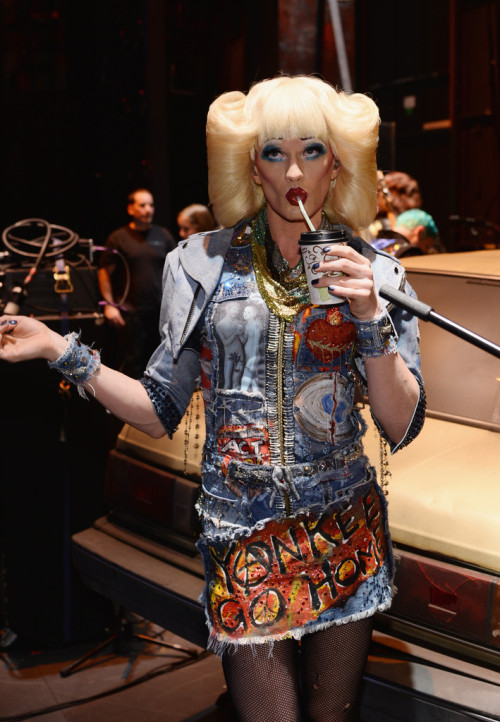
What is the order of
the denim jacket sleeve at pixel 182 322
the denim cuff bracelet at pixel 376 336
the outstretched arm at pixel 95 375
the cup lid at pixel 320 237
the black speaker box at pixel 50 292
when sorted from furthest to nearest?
1. the black speaker box at pixel 50 292
2. the denim jacket sleeve at pixel 182 322
3. the outstretched arm at pixel 95 375
4. the denim cuff bracelet at pixel 376 336
5. the cup lid at pixel 320 237

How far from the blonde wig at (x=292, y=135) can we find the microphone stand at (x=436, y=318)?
40 centimetres

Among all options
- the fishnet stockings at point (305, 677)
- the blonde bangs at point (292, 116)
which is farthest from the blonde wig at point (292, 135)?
the fishnet stockings at point (305, 677)

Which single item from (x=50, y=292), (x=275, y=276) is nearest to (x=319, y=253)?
(x=275, y=276)

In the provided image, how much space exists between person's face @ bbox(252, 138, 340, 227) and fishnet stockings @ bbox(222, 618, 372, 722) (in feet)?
3.05

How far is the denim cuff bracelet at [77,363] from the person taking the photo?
1.93m

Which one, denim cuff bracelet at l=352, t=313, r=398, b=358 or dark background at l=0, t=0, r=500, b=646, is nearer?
denim cuff bracelet at l=352, t=313, r=398, b=358

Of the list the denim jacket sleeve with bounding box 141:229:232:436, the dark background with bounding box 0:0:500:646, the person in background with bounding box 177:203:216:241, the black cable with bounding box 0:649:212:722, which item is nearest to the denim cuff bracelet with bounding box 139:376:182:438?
the denim jacket sleeve with bounding box 141:229:232:436

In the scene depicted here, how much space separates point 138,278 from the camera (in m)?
8.07

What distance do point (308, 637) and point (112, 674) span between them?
2.04m

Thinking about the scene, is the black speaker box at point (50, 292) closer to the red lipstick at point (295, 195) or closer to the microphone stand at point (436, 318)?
the red lipstick at point (295, 195)

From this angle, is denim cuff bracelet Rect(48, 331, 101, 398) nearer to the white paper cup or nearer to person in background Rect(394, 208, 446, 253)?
the white paper cup

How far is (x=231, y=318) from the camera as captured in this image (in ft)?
6.44

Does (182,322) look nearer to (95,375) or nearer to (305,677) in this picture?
(95,375)

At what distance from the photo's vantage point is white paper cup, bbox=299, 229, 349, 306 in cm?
166
